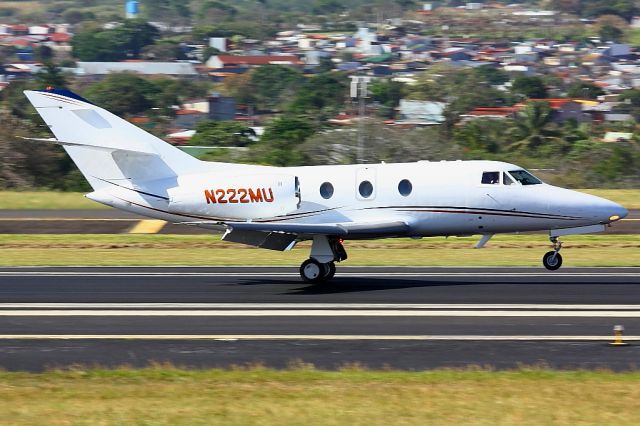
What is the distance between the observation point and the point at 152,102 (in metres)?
112

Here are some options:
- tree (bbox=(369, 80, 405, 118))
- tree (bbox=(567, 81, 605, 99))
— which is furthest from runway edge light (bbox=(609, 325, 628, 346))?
tree (bbox=(567, 81, 605, 99))

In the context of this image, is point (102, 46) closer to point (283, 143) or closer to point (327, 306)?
point (283, 143)

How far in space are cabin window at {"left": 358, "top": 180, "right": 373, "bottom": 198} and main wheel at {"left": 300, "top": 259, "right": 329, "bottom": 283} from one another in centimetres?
179

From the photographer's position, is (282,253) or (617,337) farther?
(282,253)

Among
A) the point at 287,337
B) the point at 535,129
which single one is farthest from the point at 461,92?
the point at 287,337

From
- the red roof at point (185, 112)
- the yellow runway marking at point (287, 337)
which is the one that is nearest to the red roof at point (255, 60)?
the red roof at point (185, 112)

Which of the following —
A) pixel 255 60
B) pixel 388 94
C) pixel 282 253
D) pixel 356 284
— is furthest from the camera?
pixel 255 60

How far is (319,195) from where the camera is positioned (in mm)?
23172

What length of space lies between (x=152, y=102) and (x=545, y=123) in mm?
50148

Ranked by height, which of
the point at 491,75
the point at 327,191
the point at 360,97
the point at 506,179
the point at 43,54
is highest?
the point at 506,179

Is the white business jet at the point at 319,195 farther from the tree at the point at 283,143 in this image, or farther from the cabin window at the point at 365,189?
the tree at the point at 283,143

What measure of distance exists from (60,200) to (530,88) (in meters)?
93.2

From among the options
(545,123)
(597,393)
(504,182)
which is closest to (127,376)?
(597,393)

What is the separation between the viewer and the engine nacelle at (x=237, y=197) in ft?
76.4
